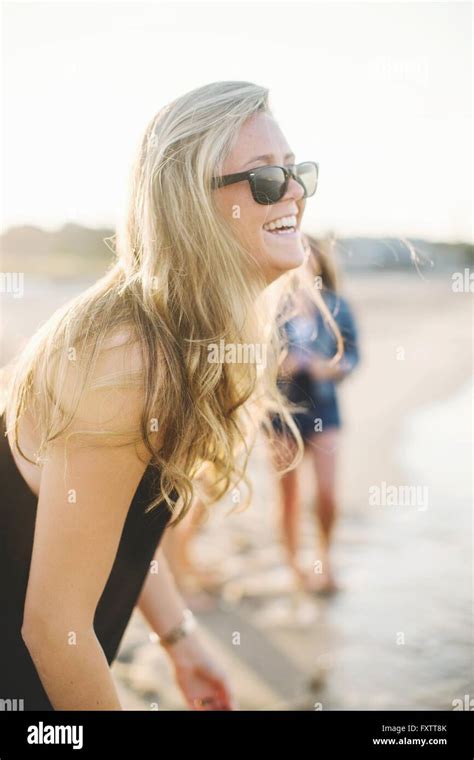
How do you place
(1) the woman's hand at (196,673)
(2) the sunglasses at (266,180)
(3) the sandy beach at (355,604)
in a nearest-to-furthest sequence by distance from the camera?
1. (2) the sunglasses at (266,180)
2. (1) the woman's hand at (196,673)
3. (3) the sandy beach at (355,604)

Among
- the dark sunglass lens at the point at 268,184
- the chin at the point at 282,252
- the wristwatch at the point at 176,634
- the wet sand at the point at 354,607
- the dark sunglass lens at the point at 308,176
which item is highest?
the dark sunglass lens at the point at 308,176

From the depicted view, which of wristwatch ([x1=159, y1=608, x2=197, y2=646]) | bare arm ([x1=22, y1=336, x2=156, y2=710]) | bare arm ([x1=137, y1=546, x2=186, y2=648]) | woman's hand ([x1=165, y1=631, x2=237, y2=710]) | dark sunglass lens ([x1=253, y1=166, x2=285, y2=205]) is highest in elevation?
dark sunglass lens ([x1=253, y1=166, x2=285, y2=205])

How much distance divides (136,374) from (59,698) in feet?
2.30

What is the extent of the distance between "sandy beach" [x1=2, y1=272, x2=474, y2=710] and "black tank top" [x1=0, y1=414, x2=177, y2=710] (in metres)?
1.44

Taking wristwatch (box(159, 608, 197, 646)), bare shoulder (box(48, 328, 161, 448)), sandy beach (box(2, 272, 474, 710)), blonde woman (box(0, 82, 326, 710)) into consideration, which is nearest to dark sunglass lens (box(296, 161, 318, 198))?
blonde woman (box(0, 82, 326, 710))

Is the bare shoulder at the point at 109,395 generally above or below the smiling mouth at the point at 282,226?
Result: below

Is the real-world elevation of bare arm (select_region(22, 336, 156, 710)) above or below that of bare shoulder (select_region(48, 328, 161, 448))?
below

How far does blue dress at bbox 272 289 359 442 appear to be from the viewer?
11.7ft

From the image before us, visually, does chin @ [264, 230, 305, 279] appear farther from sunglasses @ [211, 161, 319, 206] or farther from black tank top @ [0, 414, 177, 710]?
black tank top @ [0, 414, 177, 710]

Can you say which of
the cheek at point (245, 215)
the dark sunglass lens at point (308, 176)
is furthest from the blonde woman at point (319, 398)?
the cheek at point (245, 215)

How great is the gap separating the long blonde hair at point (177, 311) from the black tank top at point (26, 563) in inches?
2.3

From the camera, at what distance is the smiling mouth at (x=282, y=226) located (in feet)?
5.83

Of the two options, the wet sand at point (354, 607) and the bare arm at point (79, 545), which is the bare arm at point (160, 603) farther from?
the bare arm at point (79, 545)

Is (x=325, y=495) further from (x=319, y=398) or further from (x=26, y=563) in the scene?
(x=26, y=563)
